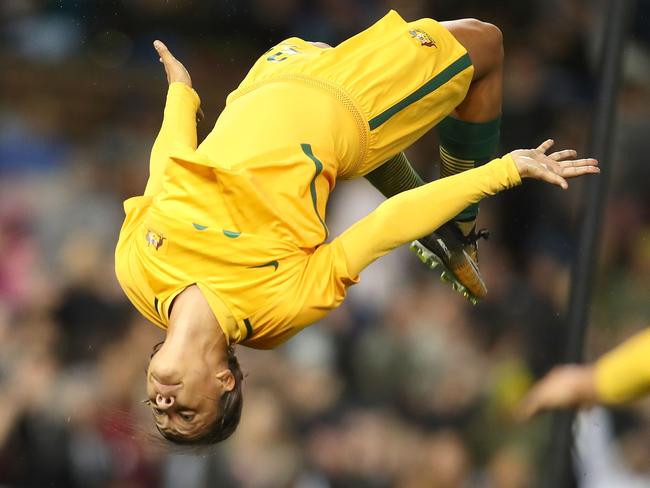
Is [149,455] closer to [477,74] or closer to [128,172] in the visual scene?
[128,172]

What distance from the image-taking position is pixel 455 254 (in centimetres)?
242

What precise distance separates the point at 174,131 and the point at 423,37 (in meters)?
0.44

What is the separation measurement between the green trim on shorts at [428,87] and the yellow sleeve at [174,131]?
0.94 ft

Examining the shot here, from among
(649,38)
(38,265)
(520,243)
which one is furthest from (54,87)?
(649,38)

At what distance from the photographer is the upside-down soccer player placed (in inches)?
73.0

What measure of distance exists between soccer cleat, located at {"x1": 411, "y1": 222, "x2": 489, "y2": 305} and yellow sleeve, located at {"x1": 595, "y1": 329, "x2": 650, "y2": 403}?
882 mm

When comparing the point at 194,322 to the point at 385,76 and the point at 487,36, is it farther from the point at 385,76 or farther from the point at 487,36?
the point at 487,36

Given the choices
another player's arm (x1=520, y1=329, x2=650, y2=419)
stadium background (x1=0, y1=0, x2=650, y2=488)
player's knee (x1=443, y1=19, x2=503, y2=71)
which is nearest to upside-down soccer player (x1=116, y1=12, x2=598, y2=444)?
player's knee (x1=443, y1=19, x2=503, y2=71)

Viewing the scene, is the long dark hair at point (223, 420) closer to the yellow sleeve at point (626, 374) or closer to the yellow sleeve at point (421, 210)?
the yellow sleeve at point (421, 210)

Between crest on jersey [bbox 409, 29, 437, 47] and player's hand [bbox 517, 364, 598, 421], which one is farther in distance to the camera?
crest on jersey [bbox 409, 29, 437, 47]

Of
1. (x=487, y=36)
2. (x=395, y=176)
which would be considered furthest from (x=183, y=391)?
(x=487, y=36)

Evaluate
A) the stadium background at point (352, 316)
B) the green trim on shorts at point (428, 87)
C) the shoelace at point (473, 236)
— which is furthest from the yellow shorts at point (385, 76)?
the stadium background at point (352, 316)

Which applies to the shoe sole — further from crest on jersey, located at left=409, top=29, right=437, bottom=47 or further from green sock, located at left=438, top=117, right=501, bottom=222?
crest on jersey, located at left=409, top=29, right=437, bottom=47

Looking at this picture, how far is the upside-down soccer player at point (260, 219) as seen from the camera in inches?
73.0
